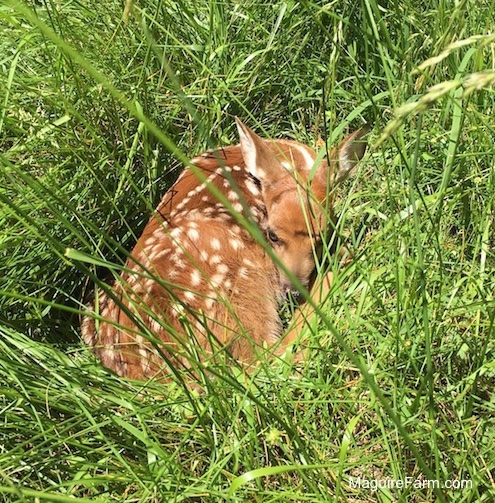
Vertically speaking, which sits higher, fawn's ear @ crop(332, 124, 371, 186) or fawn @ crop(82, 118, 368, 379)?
fawn's ear @ crop(332, 124, 371, 186)

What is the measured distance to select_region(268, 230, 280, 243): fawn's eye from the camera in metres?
3.15

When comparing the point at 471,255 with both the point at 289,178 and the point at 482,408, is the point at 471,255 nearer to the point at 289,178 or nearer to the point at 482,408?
the point at 482,408

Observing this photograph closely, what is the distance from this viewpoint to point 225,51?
3277 mm

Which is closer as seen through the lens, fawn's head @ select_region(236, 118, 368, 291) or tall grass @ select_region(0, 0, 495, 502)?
tall grass @ select_region(0, 0, 495, 502)

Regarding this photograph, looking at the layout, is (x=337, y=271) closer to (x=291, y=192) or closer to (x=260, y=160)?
(x=291, y=192)

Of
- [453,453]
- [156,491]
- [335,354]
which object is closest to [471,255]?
[335,354]

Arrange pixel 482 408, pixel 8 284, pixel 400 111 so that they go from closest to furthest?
1. pixel 400 111
2. pixel 482 408
3. pixel 8 284

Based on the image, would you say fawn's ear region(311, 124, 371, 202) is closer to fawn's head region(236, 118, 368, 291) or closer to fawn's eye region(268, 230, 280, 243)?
fawn's head region(236, 118, 368, 291)

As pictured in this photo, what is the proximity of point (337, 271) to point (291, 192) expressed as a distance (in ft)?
2.39

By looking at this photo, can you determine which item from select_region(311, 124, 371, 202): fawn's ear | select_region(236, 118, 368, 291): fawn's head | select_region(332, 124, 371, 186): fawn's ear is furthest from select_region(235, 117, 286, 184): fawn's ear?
select_region(332, 124, 371, 186): fawn's ear

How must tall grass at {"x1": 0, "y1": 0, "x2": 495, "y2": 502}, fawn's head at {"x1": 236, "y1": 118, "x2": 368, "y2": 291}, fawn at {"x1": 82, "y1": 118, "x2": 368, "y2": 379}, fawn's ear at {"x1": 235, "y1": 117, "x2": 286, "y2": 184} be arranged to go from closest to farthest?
tall grass at {"x1": 0, "y1": 0, "x2": 495, "y2": 502}
fawn at {"x1": 82, "y1": 118, "x2": 368, "y2": 379}
fawn's head at {"x1": 236, "y1": 118, "x2": 368, "y2": 291}
fawn's ear at {"x1": 235, "y1": 117, "x2": 286, "y2": 184}

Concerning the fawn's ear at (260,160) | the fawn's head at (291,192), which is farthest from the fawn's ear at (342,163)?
the fawn's ear at (260,160)

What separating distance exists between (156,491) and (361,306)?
0.87m

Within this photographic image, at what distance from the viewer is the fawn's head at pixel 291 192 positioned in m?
3.00
